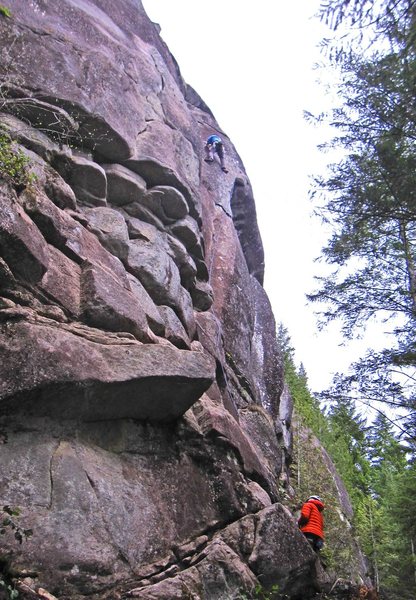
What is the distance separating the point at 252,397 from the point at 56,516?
9.47 m

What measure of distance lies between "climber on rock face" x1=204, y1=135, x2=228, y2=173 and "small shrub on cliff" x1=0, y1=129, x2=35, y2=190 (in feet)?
41.6

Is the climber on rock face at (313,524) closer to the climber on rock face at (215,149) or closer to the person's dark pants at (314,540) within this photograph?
the person's dark pants at (314,540)

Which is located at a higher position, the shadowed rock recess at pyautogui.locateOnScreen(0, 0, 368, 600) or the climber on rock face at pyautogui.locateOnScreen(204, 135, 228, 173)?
the climber on rock face at pyautogui.locateOnScreen(204, 135, 228, 173)

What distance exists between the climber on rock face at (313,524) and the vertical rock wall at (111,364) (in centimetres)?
86

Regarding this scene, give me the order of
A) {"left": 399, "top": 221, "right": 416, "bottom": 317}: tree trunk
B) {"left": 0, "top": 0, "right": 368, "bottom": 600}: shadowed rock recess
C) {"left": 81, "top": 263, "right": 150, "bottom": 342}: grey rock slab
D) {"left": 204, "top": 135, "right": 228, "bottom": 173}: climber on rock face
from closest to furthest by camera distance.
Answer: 1. {"left": 0, "top": 0, "right": 368, "bottom": 600}: shadowed rock recess
2. {"left": 81, "top": 263, "right": 150, "bottom": 342}: grey rock slab
3. {"left": 399, "top": 221, "right": 416, "bottom": 317}: tree trunk
4. {"left": 204, "top": 135, "right": 228, "bottom": 173}: climber on rock face

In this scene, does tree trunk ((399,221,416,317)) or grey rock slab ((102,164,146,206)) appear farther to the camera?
tree trunk ((399,221,416,317))

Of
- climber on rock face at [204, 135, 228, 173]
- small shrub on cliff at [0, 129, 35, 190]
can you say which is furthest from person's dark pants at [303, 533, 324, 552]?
climber on rock face at [204, 135, 228, 173]

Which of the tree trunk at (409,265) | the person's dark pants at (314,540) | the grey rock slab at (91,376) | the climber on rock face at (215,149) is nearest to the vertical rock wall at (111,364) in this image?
the grey rock slab at (91,376)

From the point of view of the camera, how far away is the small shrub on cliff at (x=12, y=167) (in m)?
7.90

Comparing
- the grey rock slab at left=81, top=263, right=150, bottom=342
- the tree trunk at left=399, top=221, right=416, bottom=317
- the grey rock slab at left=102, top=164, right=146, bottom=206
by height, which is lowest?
the grey rock slab at left=81, top=263, right=150, bottom=342

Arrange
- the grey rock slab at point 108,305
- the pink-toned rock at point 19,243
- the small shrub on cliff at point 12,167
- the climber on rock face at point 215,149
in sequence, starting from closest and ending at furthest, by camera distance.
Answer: the pink-toned rock at point 19,243 → the small shrub on cliff at point 12,167 → the grey rock slab at point 108,305 → the climber on rock face at point 215,149

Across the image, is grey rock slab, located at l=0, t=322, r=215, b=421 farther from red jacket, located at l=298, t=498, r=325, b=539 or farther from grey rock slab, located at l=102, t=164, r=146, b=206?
grey rock slab, located at l=102, t=164, r=146, b=206

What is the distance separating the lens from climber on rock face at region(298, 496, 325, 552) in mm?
10539

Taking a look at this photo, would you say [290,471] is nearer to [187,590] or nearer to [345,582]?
[345,582]
